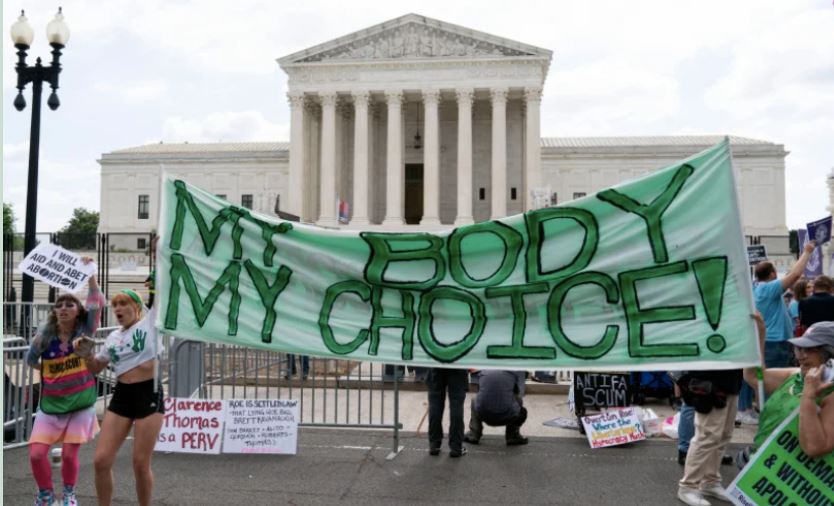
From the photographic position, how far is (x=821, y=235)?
34.7ft

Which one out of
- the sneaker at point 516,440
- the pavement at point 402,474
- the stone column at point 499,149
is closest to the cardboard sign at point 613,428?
the pavement at point 402,474

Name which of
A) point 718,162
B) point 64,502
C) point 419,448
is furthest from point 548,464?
point 64,502

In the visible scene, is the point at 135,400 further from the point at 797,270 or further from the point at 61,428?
the point at 797,270

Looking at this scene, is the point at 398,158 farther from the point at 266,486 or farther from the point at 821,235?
the point at 266,486

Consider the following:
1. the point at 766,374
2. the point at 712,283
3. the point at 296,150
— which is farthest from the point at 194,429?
the point at 296,150

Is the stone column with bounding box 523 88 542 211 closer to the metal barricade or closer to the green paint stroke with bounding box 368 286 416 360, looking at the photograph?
the metal barricade

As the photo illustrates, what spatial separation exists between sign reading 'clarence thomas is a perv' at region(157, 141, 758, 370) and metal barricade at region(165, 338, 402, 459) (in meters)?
1.84

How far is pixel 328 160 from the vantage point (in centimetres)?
4903

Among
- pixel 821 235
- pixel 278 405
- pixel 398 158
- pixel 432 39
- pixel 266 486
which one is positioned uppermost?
pixel 432 39

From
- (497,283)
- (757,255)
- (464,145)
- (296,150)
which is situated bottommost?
(497,283)

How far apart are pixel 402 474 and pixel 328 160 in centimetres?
4391

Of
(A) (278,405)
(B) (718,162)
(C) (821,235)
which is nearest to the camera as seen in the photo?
(B) (718,162)

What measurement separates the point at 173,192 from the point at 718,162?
4467mm

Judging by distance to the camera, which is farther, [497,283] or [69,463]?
[497,283]
